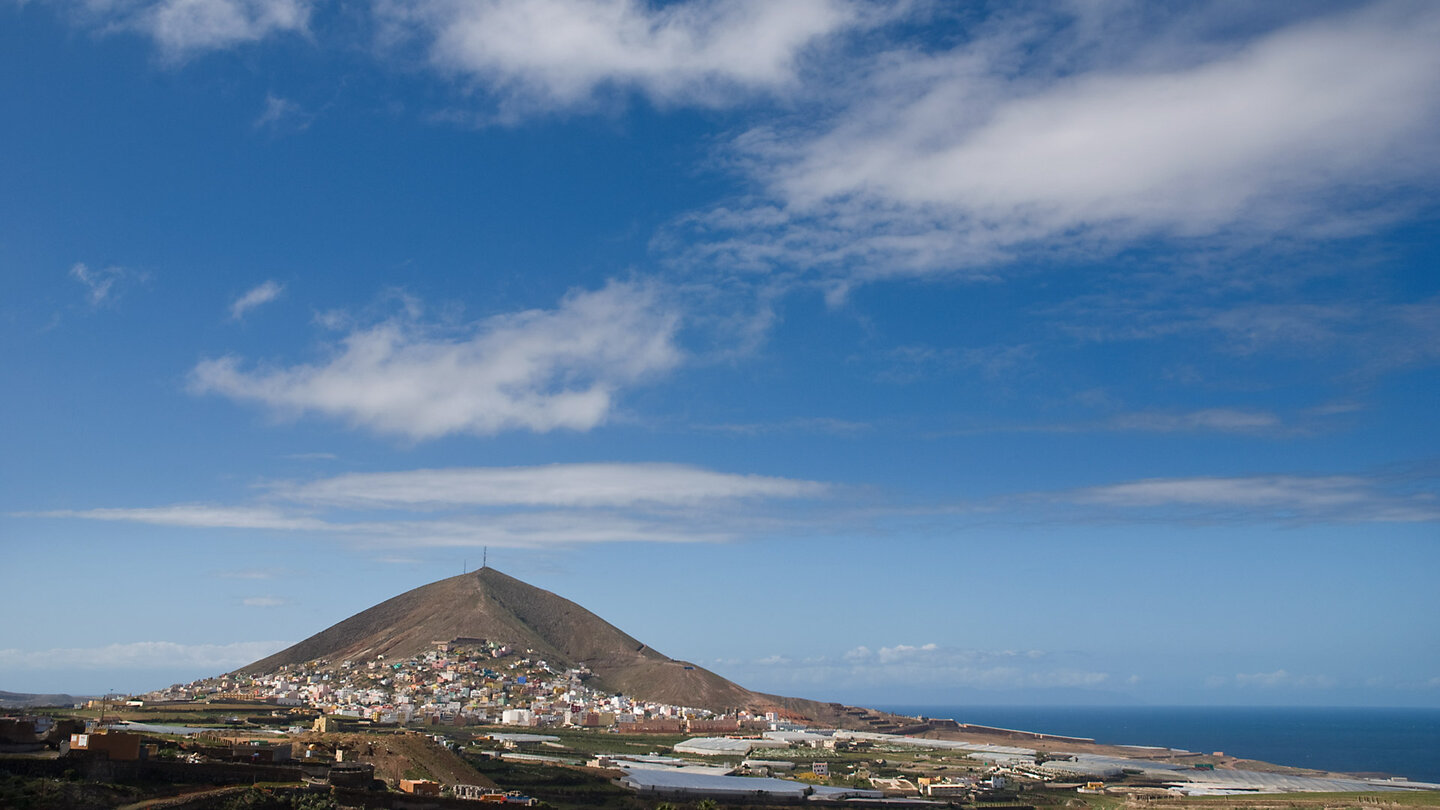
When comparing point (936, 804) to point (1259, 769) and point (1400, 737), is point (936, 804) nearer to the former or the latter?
point (1259, 769)

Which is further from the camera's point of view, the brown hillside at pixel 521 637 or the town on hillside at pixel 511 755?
the brown hillside at pixel 521 637

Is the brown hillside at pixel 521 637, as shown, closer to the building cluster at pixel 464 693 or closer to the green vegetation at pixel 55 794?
the building cluster at pixel 464 693

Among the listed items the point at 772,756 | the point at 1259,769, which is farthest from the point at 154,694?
the point at 1259,769

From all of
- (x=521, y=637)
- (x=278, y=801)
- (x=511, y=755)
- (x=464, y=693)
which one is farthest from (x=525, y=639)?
(x=278, y=801)

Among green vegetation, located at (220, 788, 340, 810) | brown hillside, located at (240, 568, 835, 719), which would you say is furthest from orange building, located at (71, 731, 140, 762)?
brown hillside, located at (240, 568, 835, 719)

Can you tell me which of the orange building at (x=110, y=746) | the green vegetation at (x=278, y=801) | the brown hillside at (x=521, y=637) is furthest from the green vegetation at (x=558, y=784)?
the brown hillside at (x=521, y=637)
